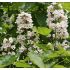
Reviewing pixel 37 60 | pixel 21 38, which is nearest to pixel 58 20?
pixel 21 38

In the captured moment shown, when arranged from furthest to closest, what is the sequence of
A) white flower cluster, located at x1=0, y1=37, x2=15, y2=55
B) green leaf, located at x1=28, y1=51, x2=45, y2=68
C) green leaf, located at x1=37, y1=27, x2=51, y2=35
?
1. white flower cluster, located at x1=0, y1=37, x2=15, y2=55
2. green leaf, located at x1=37, y1=27, x2=51, y2=35
3. green leaf, located at x1=28, y1=51, x2=45, y2=68

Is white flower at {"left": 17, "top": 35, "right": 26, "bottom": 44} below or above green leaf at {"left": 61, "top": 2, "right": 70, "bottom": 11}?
below

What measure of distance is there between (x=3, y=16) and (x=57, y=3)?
30 cm

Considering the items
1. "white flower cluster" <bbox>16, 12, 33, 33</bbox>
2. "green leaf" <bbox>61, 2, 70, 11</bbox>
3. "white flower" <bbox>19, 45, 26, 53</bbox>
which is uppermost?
"green leaf" <bbox>61, 2, 70, 11</bbox>

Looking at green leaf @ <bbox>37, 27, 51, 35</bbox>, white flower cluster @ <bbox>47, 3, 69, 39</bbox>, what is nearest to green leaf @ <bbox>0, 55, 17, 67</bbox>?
green leaf @ <bbox>37, 27, 51, 35</bbox>

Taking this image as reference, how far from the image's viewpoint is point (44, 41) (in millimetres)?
1448

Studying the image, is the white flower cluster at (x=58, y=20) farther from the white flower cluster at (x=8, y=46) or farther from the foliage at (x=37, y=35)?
the white flower cluster at (x=8, y=46)

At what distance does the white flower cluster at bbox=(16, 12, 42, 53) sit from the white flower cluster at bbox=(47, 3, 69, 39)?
0.31ft

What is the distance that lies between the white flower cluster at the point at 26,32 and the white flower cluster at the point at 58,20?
0.09 meters

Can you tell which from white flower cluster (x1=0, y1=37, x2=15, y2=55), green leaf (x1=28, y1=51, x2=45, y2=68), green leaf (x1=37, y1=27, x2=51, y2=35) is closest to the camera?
green leaf (x1=28, y1=51, x2=45, y2=68)

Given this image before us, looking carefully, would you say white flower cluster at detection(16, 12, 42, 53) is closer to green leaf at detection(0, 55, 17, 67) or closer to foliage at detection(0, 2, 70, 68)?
foliage at detection(0, 2, 70, 68)

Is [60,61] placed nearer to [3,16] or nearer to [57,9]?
[57,9]

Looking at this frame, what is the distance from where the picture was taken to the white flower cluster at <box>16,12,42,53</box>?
1414mm

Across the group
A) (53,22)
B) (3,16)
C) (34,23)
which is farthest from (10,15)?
(53,22)
